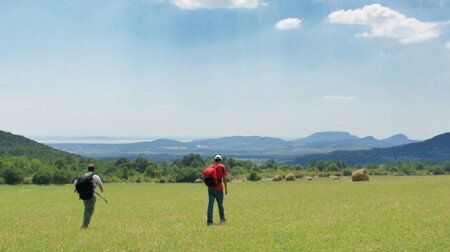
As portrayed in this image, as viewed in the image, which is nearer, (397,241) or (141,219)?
(397,241)

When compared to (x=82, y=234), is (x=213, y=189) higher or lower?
higher

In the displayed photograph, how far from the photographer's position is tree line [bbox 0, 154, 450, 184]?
103m

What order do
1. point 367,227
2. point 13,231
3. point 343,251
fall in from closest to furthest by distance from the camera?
point 343,251, point 367,227, point 13,231

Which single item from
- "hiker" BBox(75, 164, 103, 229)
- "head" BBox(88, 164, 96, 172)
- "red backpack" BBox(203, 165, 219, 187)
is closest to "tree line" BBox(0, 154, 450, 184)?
"hiker" BBox(75, 164, 103, 229)

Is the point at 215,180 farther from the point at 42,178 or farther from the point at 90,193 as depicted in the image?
the point at 42,178

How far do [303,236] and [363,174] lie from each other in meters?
56.8

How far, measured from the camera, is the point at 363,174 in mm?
70438

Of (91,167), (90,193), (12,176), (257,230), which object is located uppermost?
(91,167)

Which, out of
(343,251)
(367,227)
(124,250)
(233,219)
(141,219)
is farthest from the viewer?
(141,219)

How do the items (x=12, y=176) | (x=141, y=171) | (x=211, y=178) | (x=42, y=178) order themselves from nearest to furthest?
(x=211, y=178)
(x=12, y=176)
(x=42, y=178)
(x=141, y=171)

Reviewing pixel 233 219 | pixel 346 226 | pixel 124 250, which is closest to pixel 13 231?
pixel 124 250

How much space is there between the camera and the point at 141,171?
155875 millimetres

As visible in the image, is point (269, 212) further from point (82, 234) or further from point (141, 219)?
point (82, 234)

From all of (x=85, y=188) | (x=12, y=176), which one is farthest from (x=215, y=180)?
(x=12, y=176)
